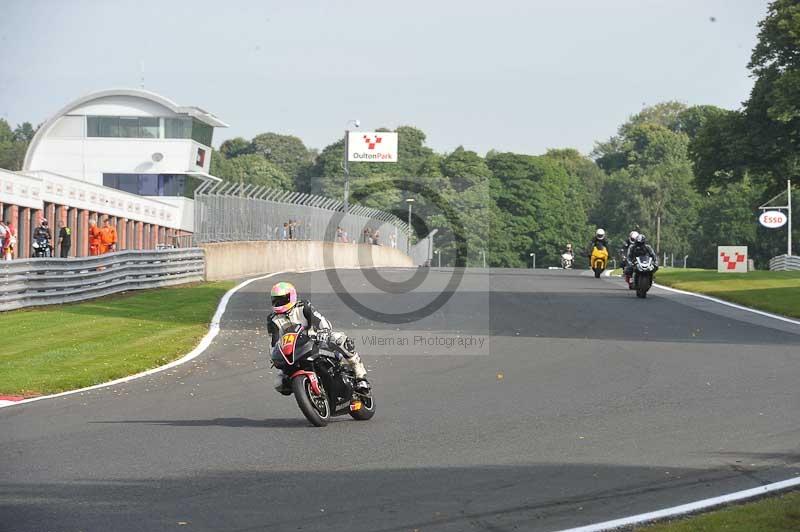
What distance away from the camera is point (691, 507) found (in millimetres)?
7633

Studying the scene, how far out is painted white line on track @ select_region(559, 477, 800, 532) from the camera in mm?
7133

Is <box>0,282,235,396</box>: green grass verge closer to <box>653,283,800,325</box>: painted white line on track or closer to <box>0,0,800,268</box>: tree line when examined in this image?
<box>653,283,800,325</box>: painted white line on track

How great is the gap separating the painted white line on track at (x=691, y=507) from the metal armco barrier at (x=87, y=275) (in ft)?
62.5

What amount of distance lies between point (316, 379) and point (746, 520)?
203 inches

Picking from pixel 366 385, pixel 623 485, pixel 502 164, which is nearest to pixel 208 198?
pixel 366 385

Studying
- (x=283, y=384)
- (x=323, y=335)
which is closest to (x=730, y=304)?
(x=323, y=335)

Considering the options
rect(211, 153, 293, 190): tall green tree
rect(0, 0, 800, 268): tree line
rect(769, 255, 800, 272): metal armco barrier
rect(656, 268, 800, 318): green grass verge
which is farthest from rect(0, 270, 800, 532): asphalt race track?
rect(211, 153, 293, 190): tall green tree

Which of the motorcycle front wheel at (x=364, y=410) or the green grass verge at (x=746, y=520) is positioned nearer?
the green grass verge at (x=746, y=520)

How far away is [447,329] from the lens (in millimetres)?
22422

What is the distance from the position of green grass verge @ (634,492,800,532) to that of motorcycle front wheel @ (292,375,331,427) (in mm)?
4603

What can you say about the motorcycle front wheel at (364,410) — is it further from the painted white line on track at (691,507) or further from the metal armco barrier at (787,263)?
the metal armco barrier at (787,263)

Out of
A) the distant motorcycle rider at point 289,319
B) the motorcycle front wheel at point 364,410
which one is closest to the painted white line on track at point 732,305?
the motorcycle front wheel at point 364,410

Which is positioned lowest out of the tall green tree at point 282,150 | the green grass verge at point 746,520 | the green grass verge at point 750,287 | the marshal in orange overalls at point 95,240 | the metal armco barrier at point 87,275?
the green grass verge at point 746,520

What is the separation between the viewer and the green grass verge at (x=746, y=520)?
6.88 meters
